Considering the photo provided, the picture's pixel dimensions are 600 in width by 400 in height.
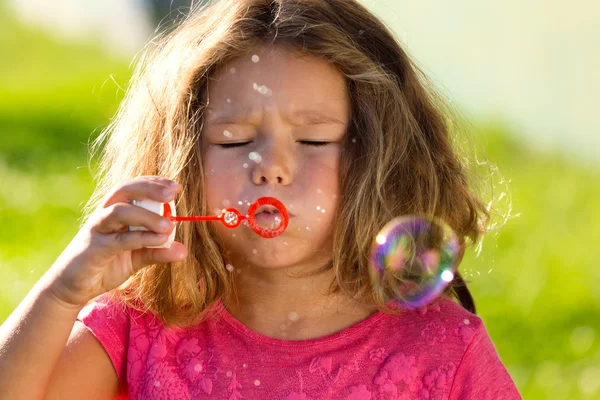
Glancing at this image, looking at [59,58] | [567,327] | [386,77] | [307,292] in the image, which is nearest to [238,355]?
[307,292]

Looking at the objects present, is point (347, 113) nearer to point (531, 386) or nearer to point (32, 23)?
point (531, 386)

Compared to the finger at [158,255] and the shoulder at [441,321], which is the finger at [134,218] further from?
the shoulder at [441,321]

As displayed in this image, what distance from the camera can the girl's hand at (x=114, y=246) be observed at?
1.66 meters

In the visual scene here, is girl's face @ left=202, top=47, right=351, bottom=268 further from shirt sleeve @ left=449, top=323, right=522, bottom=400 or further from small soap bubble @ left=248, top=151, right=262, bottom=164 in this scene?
shirt sleeve @ left=449, top=323, right=522, bottom=400

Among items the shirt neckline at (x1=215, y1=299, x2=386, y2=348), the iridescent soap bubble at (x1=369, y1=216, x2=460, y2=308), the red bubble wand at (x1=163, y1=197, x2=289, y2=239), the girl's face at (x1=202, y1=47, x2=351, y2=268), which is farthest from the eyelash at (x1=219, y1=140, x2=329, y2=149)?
the shirt neckline at (x1=215, y1=299, x2=386, y2=348)

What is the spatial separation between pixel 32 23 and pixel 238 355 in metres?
7.33

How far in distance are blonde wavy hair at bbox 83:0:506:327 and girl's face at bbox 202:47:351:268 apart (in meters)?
0.04

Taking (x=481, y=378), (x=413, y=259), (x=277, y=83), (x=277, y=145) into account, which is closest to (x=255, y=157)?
(x=277, y=145)

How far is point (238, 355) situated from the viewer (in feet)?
6.48

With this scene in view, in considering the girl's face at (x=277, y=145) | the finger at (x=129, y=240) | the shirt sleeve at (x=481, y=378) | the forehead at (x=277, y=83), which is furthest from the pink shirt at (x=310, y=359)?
the forehead at (x=277, y=83)

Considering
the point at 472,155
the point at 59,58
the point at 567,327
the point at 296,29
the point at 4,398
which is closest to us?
the point at 4,398

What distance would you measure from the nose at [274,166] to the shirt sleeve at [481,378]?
55cm

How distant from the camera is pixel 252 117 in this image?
1.85 meters

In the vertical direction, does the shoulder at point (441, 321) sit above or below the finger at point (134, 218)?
below
